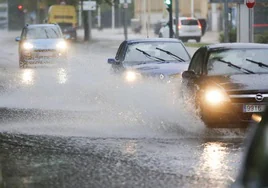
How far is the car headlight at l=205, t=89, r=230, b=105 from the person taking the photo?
13016 millimetres

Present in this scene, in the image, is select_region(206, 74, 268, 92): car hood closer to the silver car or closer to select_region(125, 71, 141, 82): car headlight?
select_region(125, 71, 141, 82): car headlight

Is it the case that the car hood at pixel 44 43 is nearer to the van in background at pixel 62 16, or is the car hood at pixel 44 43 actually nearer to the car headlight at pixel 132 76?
the car headlight at pixel 132 76

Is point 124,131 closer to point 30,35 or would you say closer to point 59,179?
point 59,179

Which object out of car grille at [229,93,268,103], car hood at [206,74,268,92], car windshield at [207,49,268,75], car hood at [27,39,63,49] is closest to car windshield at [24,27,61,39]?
car hood at [27,39,63,49]

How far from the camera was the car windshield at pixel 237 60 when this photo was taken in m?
14.1

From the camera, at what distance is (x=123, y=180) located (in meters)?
9.19

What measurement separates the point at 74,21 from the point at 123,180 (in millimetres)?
66049

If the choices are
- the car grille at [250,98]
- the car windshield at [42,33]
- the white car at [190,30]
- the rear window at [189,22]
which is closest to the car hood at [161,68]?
the car grille at [250,98]

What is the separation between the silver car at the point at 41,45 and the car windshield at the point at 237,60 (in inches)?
778

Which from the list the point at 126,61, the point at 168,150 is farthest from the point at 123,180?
the point at 126,61

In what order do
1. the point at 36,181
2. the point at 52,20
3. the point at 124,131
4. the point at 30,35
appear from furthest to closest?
the point at 52,20
the point at 30,35
the point at 124,131
the point at 36,181

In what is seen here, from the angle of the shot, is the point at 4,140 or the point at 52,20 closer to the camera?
the point at 4,140

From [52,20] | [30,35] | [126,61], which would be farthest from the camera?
[52,20]

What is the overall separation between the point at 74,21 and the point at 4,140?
62.4 metres
